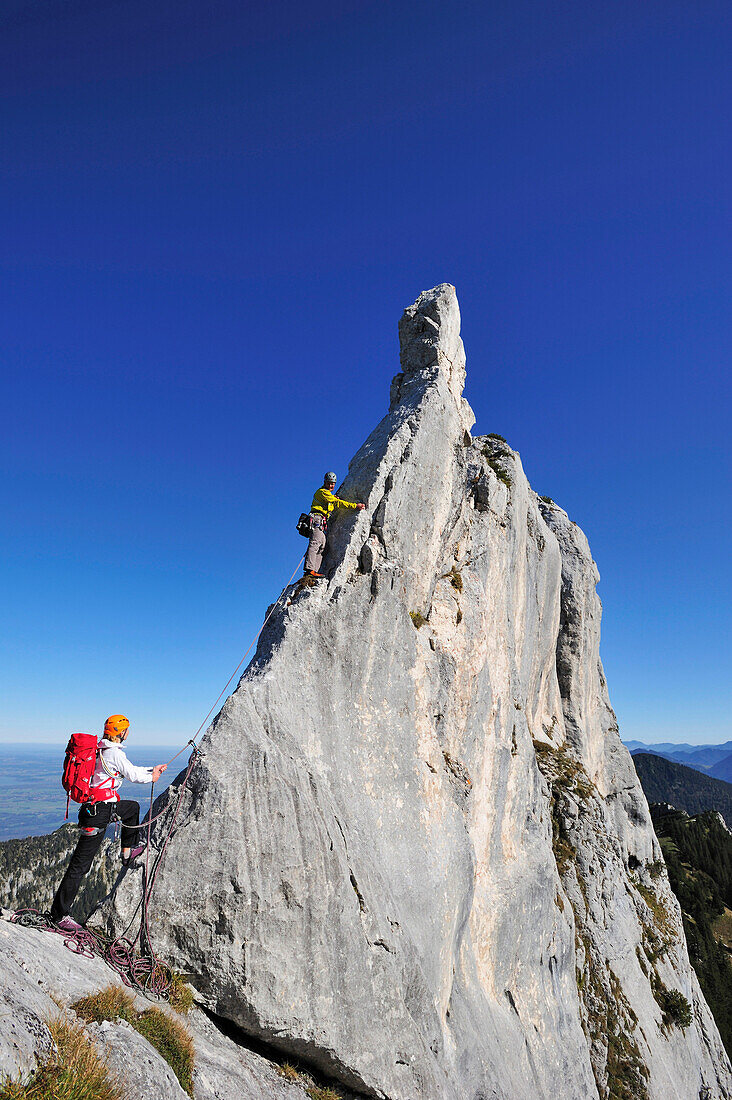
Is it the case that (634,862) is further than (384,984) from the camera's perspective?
Yes

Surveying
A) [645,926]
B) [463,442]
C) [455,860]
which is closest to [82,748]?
[455,860]

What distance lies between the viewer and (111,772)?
37.0 ft

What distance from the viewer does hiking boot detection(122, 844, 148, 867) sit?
1195 cm

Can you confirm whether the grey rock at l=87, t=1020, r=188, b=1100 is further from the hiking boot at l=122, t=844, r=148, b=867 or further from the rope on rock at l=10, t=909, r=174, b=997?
the hiking boot at l=122, t=844, r=148, b=867

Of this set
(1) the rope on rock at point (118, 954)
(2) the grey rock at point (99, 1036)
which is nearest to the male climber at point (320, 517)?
(1) the rope on rock at point (118, 954)

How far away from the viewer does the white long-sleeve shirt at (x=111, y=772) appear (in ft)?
36.6

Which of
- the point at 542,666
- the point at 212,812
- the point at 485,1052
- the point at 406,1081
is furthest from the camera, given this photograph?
the point at 542,666

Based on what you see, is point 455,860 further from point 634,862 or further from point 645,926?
point 634,862

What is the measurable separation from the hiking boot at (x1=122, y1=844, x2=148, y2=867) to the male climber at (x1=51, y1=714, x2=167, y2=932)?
20 mm

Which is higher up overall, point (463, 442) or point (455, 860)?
point (463, 442)

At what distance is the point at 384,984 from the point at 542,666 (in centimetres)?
2431

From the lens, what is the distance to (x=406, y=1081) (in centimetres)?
1365

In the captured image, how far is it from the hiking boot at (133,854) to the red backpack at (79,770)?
1927 mm

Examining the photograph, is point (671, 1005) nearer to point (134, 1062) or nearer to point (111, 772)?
point (134, 1062)
